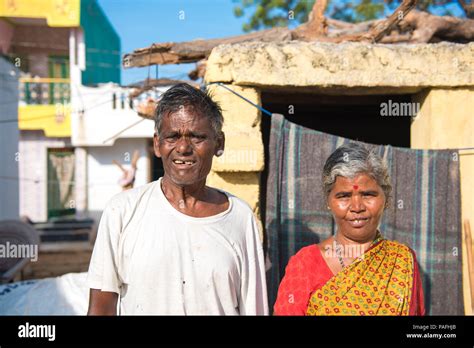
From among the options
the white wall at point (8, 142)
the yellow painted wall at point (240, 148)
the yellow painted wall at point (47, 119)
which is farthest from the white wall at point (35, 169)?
the yellow painted wall at point (240, 148)

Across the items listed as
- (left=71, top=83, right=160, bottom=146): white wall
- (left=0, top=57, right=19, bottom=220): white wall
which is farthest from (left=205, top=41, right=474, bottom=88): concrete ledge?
(left=71, top=83, right=160, bottom=146): white wall

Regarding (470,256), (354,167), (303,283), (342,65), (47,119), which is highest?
(47,119)

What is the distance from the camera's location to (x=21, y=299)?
393 cm

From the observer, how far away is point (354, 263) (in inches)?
77.4

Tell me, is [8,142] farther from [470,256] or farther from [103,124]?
[470,256]

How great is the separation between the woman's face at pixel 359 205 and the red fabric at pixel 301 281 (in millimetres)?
189

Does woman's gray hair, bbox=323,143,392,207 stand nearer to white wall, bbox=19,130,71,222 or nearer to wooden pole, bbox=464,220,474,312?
wooden pole, bbox=464,220,474,312

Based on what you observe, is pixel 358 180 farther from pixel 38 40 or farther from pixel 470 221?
pixel 38 40

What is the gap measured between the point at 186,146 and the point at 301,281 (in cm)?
73

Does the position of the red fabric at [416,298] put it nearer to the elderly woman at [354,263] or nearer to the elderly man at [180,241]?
the elderly woman at [354,263]

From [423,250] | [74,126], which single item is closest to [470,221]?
[423,250]

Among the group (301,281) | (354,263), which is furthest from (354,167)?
(301,281)

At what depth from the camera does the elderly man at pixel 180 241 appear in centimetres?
175

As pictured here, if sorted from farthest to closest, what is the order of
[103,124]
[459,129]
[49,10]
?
1. [103,124]
2. [49,10]
3. [459,129]
